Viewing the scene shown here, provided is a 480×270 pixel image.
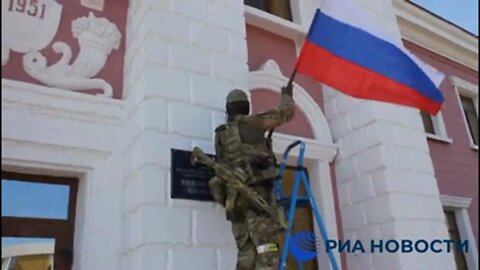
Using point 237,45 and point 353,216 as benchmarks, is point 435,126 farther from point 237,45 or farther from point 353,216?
point 237,45

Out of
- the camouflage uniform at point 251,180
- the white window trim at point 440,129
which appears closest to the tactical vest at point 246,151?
the camouflage uniform at point 251,180

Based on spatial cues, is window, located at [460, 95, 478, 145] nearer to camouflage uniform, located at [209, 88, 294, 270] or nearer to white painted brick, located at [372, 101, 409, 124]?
white painted brick, located at [372, 101, 409, 124]

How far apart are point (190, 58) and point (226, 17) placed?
64cm

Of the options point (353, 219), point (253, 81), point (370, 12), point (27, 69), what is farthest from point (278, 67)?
point (27, 69)

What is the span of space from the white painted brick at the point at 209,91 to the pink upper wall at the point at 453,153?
4.43 meters

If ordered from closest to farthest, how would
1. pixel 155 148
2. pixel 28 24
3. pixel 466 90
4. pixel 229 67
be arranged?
pixel 155 148, pixel 28 24, pixel 229 67, pixel 466 90

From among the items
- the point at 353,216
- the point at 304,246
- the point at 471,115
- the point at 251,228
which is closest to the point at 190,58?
the point at 251,228

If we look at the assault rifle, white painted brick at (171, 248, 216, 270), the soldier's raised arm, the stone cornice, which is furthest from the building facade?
the stone cornice

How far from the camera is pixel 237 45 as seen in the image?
4.13 m

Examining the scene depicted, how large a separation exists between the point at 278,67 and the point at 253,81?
472 mm

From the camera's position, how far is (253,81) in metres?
4.72

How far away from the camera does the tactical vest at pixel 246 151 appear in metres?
3.17

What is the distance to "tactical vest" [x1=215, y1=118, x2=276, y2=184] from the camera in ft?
10.4

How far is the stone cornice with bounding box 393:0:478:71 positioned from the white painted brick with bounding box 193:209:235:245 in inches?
219
